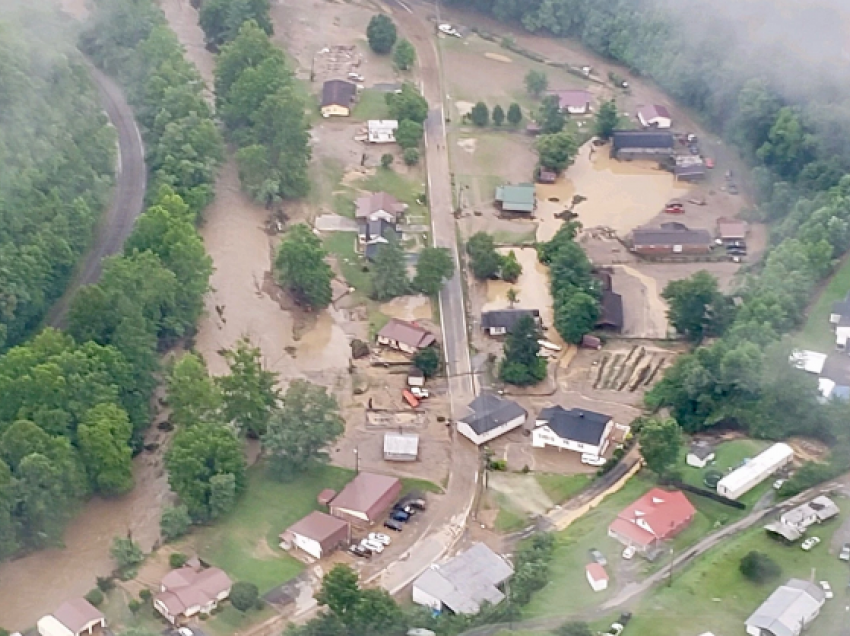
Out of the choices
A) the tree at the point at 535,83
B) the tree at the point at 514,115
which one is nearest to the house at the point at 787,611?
the tree at the point at 514,115

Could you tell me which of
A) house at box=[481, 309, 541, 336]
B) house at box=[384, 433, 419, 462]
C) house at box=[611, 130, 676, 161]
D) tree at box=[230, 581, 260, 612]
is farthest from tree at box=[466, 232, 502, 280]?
tree at box=[230, 581, 260, 612]

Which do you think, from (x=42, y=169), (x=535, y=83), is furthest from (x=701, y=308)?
(x=42, y=169)

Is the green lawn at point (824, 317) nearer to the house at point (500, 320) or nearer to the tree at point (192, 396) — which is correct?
the house at point (500, 320)

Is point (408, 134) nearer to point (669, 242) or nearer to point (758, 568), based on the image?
point (669, 242)

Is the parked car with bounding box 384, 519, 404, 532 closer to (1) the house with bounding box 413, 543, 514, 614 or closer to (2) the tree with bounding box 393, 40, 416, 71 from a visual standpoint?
(1) the house with bounding box 413, 543, 514, 614

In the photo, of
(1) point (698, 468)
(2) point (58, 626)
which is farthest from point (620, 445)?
(2) point (58, 626)

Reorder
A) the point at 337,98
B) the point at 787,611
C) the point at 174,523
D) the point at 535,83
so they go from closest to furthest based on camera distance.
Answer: the point at 787,611 → the point at 174,523 → the point at 337,98 → the point at 535,83
